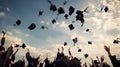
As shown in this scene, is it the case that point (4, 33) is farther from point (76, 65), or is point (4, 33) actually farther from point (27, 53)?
point (76, 65)

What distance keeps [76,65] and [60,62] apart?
1.99ft

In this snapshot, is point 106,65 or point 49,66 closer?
point 106,65

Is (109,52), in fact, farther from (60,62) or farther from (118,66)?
(60,62)

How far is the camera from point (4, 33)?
A: 8.38m

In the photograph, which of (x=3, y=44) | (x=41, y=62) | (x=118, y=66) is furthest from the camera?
(x=41, y=62)

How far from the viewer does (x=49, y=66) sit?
25.9 feet

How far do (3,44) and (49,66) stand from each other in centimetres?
215

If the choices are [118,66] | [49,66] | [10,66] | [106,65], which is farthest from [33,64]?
[118,66]

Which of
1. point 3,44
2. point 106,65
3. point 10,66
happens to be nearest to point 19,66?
point 10,66

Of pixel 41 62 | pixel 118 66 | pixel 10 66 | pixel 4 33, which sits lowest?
pixel 118 66

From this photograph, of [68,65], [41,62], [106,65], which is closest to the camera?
[106,65]

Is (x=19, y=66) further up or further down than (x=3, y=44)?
further down

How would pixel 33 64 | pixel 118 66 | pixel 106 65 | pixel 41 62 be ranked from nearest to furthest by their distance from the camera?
pixel 118 66
pixel 106 65
pixel 33 64
pixel 41 62

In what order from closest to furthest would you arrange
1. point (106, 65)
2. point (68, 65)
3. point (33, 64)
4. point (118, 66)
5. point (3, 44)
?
point (118, 66) → point (106, 65) → point (68, 65) → point (3, 44) → point (33, 64)
